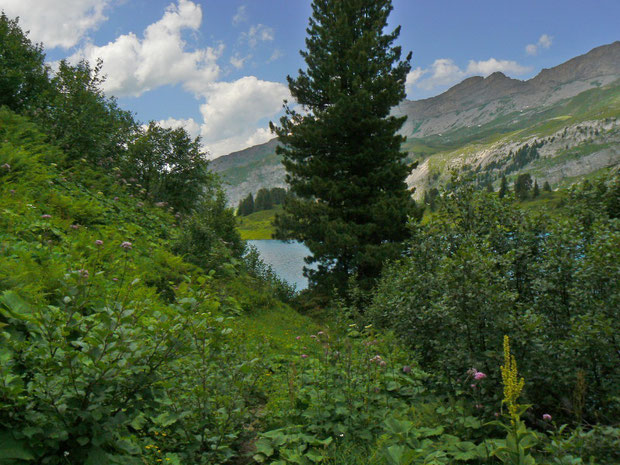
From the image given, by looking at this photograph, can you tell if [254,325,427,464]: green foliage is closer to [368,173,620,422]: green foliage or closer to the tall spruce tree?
[368,173,620,422]: green foliage

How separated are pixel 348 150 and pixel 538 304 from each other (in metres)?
13.5

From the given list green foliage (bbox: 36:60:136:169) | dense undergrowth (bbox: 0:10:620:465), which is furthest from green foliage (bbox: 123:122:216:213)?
dense undergrowth (bbox: 0:10:620:465)

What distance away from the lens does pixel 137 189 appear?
596 inches

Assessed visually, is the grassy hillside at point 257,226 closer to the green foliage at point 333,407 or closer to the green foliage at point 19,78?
the green foliage at point 19,78

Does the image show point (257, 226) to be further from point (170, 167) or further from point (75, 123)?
point (75, 123)

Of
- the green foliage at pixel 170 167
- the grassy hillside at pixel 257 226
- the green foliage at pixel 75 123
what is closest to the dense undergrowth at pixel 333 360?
the green foliage at pixel 75 123

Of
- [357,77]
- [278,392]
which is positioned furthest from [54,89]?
[278,392]

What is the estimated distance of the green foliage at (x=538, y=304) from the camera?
3.67 meters

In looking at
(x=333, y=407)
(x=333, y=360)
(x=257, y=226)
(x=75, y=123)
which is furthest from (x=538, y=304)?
(x=257, y=226)

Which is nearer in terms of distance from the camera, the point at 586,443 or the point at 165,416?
the point at 586,443

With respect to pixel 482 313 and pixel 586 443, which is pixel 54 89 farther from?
pixel 586 443

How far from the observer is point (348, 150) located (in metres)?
17.0

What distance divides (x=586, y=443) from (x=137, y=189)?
53.1 ft

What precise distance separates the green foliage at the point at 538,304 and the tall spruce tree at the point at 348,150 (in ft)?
31.5
